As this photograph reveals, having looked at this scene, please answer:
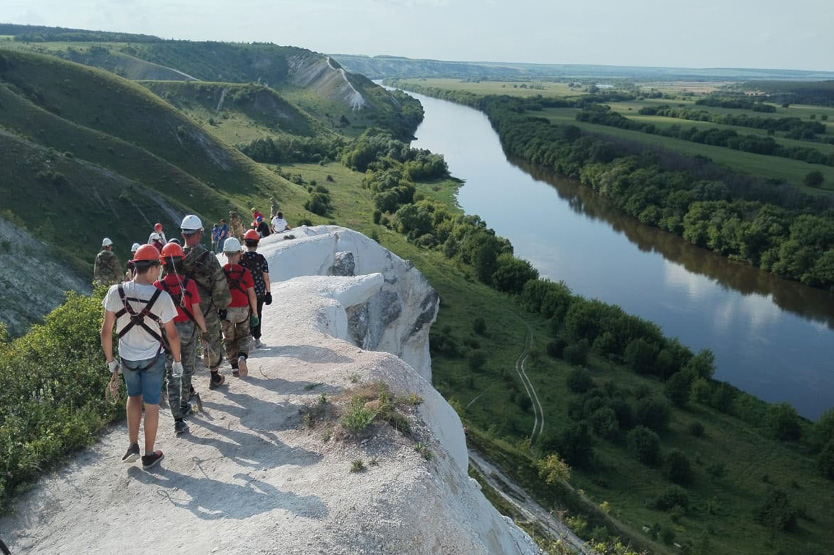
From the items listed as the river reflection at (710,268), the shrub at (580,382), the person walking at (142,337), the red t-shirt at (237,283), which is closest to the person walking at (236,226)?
the red t-shirt at (237,283)

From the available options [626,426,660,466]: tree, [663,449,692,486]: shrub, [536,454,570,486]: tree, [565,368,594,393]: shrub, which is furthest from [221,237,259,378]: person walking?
[565,368,594,393]: shrub

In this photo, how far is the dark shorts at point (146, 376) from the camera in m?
6.77

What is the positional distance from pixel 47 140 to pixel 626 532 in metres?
41.4

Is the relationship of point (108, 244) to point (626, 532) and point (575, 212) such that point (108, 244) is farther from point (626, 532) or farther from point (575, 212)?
point (575, 212)

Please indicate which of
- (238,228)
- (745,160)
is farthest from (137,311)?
→ (745,160)

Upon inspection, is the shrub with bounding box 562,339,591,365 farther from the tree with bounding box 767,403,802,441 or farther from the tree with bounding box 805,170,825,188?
the tree with bounding box 805,170,825,188

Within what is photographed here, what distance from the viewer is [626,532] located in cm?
1942

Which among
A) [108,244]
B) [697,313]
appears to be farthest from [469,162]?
[108,244]

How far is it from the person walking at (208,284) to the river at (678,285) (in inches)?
1322

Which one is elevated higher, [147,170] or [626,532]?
[147,170]

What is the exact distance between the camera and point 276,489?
6.42 metres

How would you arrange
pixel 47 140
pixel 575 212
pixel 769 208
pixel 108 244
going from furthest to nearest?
1. pixel 575 212
2. pixel 769 208
3. pixel 47 140
4. pixel 108 244

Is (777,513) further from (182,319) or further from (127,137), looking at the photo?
(127,137)

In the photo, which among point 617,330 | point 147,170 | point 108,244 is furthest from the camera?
point 147,170
